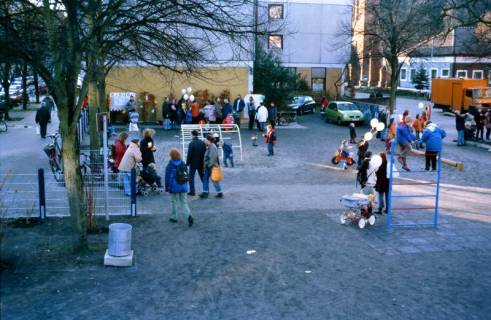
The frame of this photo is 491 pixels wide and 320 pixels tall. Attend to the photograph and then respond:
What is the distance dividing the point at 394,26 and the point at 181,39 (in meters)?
25.2

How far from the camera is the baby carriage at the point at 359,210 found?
Result: 40.8 feet

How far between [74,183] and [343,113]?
27.0m

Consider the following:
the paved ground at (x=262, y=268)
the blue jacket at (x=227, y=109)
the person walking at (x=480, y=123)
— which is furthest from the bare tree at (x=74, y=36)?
the person walking at (x=480, y=123)

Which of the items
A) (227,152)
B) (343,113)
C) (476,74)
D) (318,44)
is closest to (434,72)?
(476,74)

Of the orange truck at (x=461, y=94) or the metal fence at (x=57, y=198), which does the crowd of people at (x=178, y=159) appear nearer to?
the metal fence at (x=57, y=198)

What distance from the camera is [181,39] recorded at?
38.9 ft

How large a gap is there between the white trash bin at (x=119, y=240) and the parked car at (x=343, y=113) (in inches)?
1069

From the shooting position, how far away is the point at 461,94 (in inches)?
1719

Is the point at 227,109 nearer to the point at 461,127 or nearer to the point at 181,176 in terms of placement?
the point at 461,127

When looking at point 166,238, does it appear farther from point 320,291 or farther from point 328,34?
point 328,34

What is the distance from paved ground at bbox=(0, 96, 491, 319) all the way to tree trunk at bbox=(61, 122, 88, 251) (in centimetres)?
35

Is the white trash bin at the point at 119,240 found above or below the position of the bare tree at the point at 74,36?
below

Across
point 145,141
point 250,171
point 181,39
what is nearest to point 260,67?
point 250,171

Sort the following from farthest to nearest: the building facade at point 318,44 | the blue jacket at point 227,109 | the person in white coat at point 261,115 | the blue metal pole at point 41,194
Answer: the building facade at point 318,44
the blue jacket at point 227,109
the person in white coat at point 261,115
the blue metal pole at point 41,194
